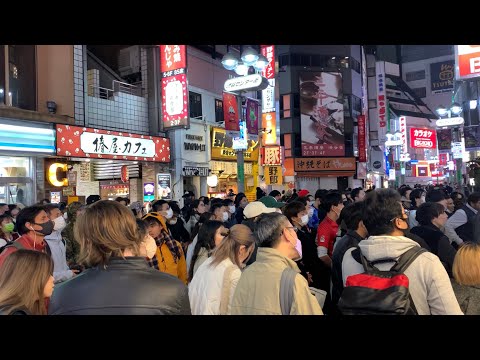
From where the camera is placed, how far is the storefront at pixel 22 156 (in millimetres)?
12484

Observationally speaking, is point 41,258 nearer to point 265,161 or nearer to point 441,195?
point 441,195

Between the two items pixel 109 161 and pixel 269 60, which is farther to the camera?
pixel 269 60

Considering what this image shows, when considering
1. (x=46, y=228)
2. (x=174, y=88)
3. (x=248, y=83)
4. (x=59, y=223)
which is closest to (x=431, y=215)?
(x=46, y=228)

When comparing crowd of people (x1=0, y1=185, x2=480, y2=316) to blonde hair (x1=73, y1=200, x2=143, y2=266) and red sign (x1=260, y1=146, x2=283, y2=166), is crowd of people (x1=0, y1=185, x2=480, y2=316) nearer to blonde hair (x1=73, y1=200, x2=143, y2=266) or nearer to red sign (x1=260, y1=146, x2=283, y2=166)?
blonde hair (x1=73, y1=200, x2=143, y2=266)

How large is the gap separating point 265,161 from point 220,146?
3.78 m

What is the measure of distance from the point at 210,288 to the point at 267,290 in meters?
0.87

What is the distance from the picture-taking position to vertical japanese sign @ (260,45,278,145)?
22225 millimetres

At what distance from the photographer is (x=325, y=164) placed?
36281 mm

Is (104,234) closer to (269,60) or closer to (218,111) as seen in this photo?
(269,60)

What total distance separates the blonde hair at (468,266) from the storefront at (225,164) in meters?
18.6

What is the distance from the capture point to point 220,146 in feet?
76.8

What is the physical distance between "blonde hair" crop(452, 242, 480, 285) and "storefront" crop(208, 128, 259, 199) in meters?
18.6

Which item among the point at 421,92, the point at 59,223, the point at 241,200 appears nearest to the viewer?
the point at 59,223
